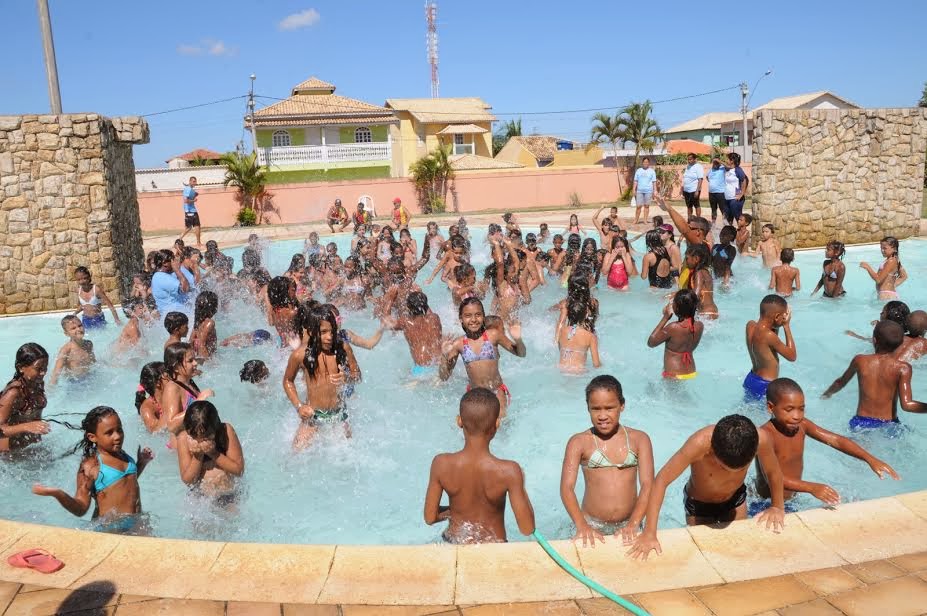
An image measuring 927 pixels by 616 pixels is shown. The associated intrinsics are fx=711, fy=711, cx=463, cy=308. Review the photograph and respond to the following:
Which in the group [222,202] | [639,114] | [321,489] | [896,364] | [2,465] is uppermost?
[639,114]

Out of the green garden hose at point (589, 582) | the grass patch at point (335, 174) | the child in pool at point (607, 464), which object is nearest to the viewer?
→ the green garden hose at point (589, 582)

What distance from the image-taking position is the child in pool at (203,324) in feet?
25.6

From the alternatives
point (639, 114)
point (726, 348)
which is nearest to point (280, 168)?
point (639, 114)

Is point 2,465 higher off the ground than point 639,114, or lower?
Result: lower

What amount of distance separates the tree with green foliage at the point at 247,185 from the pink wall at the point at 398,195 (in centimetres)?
35

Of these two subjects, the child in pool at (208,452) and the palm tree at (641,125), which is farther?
the palm tree at (641,125)

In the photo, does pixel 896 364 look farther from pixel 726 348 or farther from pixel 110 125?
pixel 110 125

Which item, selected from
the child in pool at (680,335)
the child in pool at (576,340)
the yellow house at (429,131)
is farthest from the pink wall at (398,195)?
the child in pool at (680,335)

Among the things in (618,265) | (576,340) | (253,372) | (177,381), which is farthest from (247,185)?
(177,381)

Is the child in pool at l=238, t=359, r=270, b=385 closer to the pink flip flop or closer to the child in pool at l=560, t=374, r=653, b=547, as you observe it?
the pink flip flop

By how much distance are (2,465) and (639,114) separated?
30.4 metres

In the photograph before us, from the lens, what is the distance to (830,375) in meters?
8.05

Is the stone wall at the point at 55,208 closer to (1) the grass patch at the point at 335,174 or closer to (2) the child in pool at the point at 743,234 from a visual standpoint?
(2) the child in pool at the point at 743,234

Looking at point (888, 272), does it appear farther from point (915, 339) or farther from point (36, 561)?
point (36, 561)
